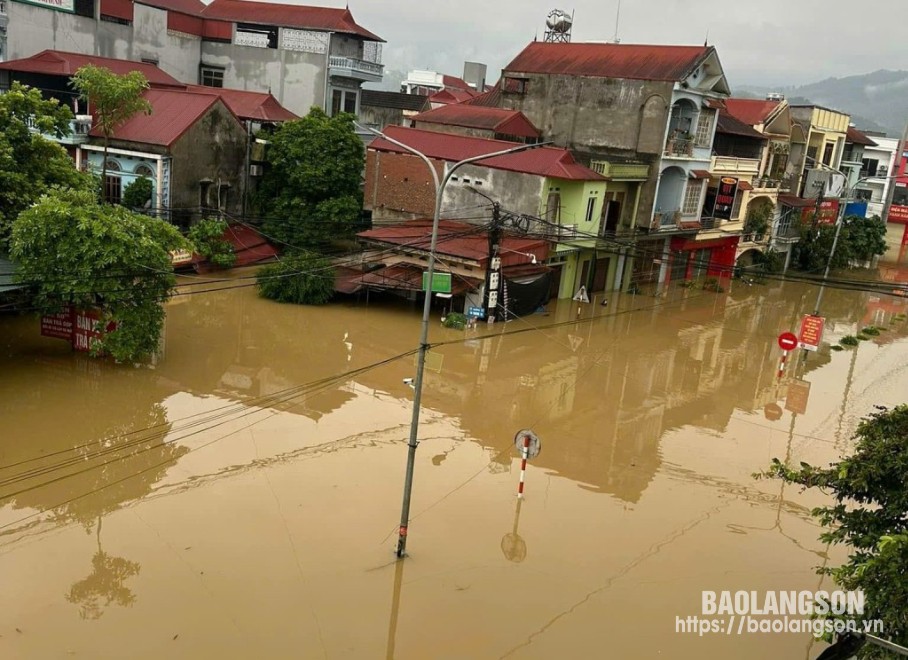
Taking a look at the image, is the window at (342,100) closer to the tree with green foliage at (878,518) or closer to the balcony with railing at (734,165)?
the balcony with railing at (734,165)

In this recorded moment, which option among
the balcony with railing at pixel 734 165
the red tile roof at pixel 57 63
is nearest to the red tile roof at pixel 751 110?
the balcony with railing at pixel 734 165

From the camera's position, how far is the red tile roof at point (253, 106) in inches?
1401

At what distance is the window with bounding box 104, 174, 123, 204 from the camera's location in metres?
30.9

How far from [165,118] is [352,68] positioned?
14946 millimetres

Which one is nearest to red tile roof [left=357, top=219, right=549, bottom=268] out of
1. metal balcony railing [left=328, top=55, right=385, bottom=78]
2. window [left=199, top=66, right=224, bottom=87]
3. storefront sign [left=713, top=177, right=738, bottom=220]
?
storefront sign [left=713, top=177, right=738, bottom=220]

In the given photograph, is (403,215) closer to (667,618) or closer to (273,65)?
(273,65)

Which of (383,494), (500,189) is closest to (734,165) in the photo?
(500,189)

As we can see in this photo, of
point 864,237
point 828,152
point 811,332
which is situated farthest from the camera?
point 828,152

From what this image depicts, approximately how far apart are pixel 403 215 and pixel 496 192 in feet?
13.3

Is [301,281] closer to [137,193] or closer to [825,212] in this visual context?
[137,193]

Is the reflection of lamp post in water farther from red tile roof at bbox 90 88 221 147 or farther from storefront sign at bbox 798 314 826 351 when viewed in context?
red tile roof at bbox 90 88 221 147

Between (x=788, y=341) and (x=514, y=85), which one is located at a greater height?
(x=514, y=85)

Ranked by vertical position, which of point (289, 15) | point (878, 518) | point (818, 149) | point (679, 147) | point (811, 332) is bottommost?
point (811, 332)

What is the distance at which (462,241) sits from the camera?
27875 mm
